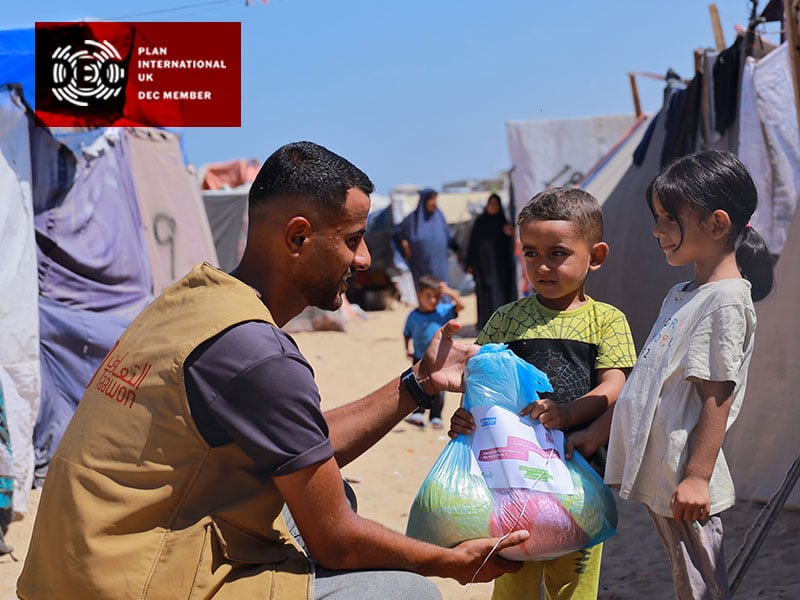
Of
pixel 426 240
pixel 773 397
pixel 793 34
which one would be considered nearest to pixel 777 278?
pixel 773 397

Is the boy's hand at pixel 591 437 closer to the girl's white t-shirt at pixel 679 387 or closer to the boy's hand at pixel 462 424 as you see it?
the girl's white t-shirt at pixel 679 387

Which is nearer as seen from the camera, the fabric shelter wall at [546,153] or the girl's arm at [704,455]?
the girl's arm at [704,455]

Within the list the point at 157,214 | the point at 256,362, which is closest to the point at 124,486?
the point at 256,362

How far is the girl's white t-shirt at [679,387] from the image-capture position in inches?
94.7

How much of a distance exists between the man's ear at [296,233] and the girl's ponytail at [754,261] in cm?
129

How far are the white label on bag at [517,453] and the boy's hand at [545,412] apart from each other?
0.05ft

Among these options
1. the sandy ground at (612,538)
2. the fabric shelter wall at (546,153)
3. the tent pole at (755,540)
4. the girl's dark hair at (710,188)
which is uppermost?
the fabric shelter wall at (546,153)

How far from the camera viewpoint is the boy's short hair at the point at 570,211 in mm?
2781

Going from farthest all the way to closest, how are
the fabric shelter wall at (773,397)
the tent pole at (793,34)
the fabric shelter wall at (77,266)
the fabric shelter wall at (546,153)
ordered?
1. the fabric shelter wall at (546,153)
2. the fabric shelter wall at (77,266)
3. the fabric shelter wall at (773,397)
4. the tent pole at (793,34)

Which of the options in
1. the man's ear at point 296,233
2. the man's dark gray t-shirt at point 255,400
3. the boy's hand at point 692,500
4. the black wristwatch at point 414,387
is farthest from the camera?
the black wristwatch at point 414,387

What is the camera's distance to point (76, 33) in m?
6.63

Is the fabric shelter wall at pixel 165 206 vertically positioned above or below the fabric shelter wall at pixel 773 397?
above

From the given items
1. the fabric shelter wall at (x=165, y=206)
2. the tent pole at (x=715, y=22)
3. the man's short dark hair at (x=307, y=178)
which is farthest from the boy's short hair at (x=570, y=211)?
the fabric shelter wall at (x=165, y=206)

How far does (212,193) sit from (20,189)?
30.3 feet
